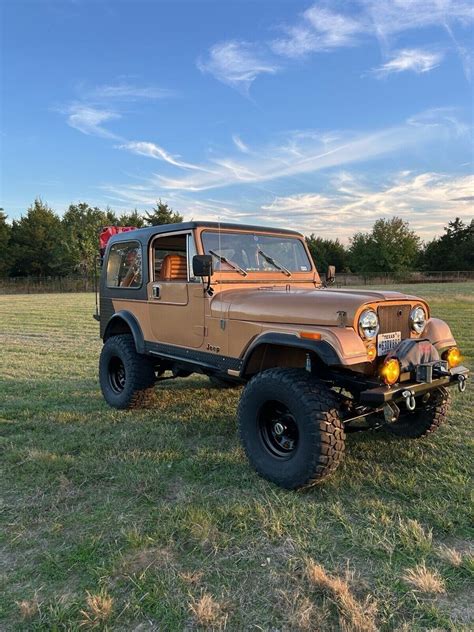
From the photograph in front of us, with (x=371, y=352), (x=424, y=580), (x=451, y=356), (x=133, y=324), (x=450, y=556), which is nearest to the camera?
(x=424, y=580)

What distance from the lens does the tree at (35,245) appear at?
48.4 metres

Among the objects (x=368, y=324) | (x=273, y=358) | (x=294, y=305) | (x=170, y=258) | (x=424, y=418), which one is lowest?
(x=424, y=418)

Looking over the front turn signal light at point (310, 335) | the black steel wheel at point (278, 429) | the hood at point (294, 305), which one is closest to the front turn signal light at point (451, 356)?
the hood at point (294, 305)

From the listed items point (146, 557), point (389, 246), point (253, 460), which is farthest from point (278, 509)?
point (389, 246)

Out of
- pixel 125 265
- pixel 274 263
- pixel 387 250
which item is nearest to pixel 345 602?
pixel 274 263

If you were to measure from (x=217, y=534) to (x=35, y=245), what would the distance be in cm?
5174

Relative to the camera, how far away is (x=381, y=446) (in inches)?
167

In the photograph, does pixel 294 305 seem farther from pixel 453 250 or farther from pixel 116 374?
pixel 453 250

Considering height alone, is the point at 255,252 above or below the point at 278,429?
above

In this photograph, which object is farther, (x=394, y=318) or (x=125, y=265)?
(x=125, y=265)

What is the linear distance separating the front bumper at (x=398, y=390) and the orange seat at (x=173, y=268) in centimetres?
236

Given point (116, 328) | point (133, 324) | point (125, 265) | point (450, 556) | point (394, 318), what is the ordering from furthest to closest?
point (116, 328)
point (125, 265)
point (133, 324)
point (394, 318)
point (450, 556)

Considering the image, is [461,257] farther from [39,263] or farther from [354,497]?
[354,497]

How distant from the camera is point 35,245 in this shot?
160 feet
